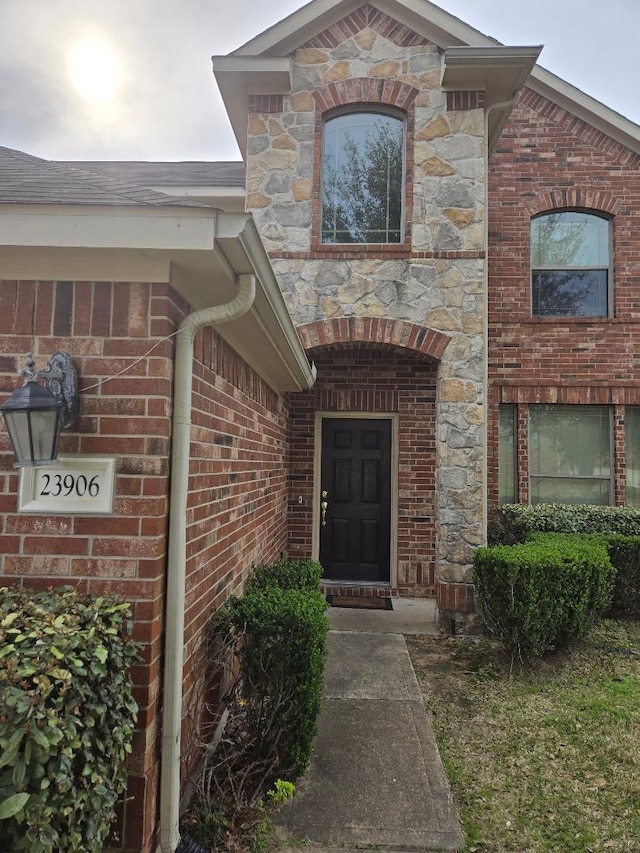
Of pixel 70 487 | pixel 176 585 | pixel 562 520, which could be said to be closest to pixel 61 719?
pixel 176 585

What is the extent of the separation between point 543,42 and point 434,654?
598cm

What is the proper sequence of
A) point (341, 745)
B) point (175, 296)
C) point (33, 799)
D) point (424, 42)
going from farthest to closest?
point (424, 42) → point (341, 745) → point (175, 296) → point (33, 799)

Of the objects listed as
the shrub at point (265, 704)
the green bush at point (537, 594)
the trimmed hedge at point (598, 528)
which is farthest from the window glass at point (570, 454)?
the shrub at point (265, 704)

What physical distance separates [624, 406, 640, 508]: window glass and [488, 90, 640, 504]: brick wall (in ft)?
0.67

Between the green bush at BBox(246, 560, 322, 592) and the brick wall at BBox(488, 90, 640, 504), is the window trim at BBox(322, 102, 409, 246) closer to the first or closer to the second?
the brick wall at BBox(488, 90, 640, 504)

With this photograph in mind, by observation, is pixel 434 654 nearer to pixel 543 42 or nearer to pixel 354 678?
pixel 354 678

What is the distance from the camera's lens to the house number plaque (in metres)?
2.05

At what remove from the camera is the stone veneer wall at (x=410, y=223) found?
525 cm

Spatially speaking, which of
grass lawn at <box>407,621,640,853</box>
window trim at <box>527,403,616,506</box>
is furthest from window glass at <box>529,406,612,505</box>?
grass lawn at <box>407,621,640,853</box>

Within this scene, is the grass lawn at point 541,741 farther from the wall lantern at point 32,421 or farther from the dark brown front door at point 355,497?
the wall lantern at point 32,421

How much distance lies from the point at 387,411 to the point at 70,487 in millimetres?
4584

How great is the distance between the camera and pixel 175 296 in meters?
2.17

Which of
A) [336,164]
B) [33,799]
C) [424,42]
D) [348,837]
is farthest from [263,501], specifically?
[424,42]

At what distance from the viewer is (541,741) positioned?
3176 mm
